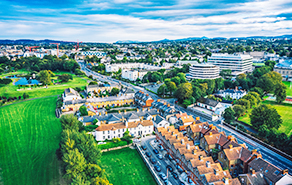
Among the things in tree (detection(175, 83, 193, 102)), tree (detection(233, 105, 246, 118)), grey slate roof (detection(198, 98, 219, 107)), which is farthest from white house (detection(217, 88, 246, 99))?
tree (detection(233, 105, 246, 118))

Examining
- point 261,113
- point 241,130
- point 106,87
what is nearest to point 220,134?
point 241,130

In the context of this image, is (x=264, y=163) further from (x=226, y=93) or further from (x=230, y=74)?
(x=230, y=74)

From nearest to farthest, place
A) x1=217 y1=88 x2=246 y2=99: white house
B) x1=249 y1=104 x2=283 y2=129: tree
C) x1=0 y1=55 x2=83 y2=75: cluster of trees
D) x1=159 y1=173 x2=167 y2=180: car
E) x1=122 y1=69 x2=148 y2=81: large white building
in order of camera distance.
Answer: x1=159 y1=173 x2=167 y2=180: car
x1=249 y1=104 x2=283 y2=129: tree
x1=217 y1=88 x2=246 y2=99: white house
x1=122 y1=69 x2=148 y2=81: large white building
x1=0 y1=55 x2=83 y2=75: cluster of trees

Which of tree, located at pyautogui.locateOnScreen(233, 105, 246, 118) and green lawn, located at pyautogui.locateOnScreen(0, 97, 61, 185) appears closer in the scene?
green lawn, located at pyautogui.locateOnScreen(0, 97, 61, 185)

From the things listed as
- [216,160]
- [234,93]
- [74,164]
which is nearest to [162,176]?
[216,160]

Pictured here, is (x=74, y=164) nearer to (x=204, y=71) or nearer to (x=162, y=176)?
(x=162, y=176)

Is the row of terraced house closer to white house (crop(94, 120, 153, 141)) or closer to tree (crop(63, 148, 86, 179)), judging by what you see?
white house (crop(94, 120, 153, 141))
